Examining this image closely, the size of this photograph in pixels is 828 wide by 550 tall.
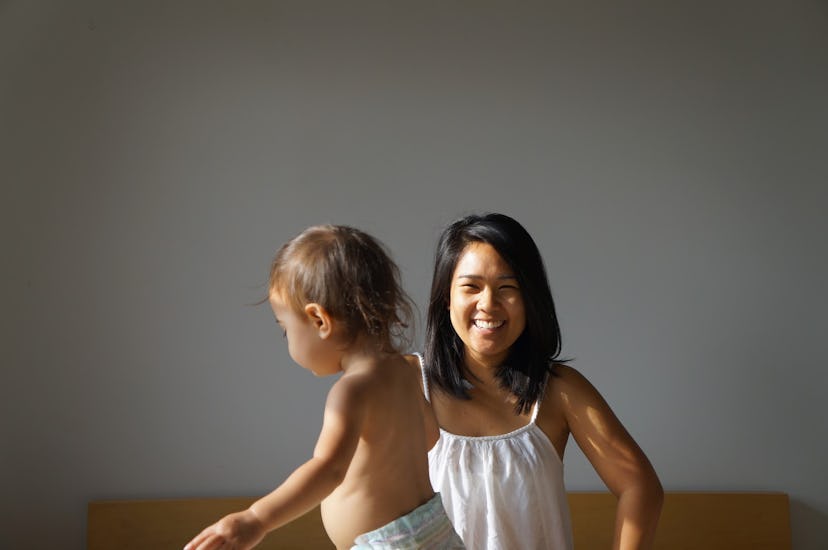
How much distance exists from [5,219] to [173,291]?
527mm

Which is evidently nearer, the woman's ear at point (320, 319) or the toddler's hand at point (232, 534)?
the toddler's hand at point (232, 534)

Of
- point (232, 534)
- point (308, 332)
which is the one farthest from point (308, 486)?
point (308, 332)

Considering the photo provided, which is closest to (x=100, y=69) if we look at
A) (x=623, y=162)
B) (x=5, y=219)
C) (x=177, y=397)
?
(x=5, y=219)

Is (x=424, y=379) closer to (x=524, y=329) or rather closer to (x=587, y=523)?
(x=524, y=329)

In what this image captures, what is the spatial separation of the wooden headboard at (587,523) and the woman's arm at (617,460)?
38.5 inches

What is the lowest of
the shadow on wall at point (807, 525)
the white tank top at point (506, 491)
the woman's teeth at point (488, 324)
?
the shadow on wall at point (807, 525)

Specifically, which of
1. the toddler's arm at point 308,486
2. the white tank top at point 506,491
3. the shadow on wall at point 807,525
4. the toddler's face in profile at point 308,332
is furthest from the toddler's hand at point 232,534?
the shadow on wall at point 807,525

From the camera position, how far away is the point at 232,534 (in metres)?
1.37

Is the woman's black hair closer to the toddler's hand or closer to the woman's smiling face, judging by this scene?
the woman's smiling face

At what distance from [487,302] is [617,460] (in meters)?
0.42

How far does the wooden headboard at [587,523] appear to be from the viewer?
9.50 feet

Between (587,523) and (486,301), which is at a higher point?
(486,301)

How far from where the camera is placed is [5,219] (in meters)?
2.92

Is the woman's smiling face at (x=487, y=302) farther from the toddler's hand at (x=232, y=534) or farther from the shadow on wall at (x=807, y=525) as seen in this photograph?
the shadow on wall at (x=807, y=525)
